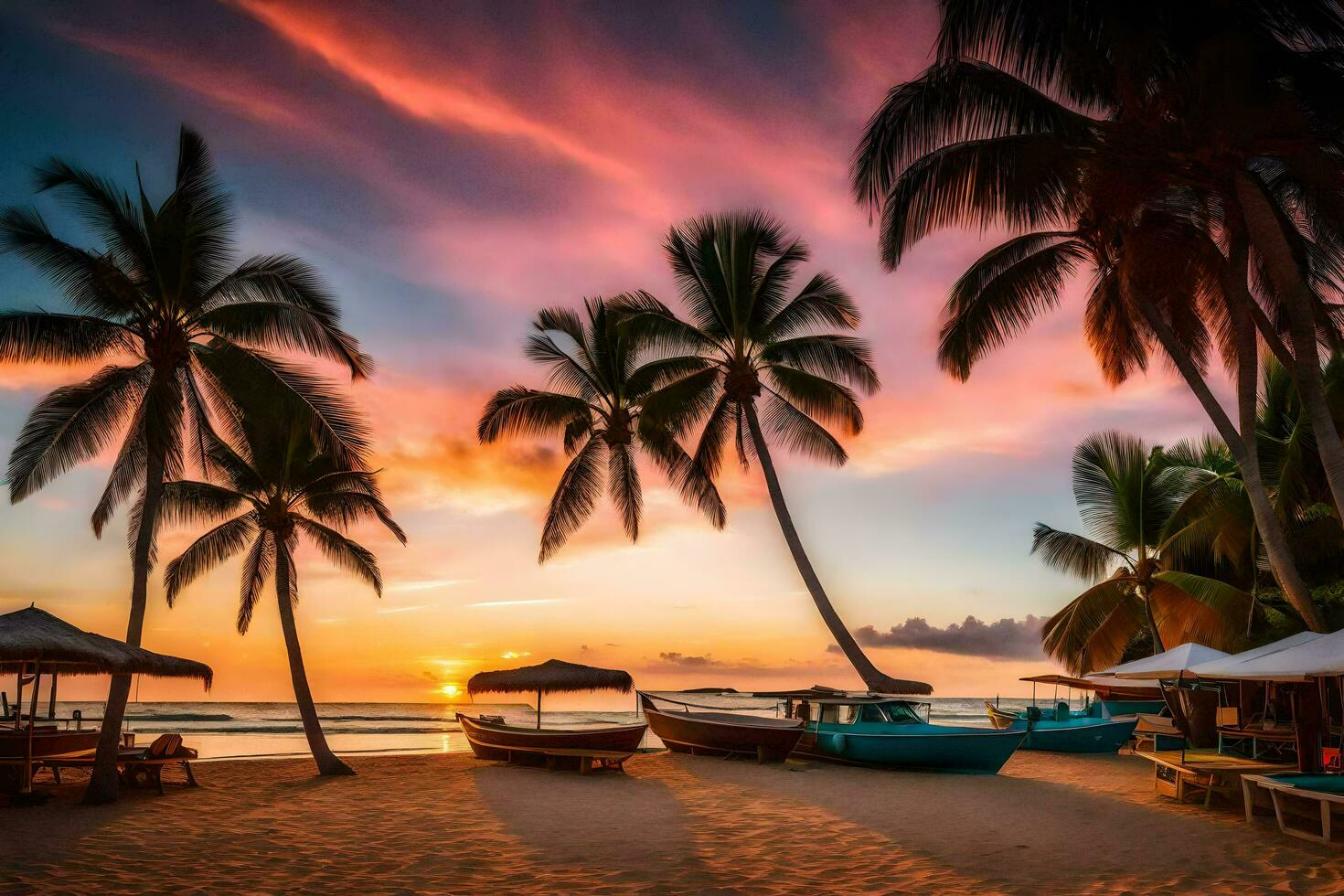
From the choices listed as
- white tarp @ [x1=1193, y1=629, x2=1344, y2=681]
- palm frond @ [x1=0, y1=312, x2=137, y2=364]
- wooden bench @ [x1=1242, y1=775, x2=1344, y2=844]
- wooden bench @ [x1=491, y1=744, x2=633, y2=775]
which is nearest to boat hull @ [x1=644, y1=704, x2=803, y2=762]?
wooden bench @ [x1=491, y1=744, x2=633, y2=775]

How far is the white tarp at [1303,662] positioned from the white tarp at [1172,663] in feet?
7.70

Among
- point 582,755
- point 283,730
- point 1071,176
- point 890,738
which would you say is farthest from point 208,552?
point 283,730

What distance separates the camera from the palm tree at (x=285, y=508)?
16.1 m

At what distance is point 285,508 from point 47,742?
514cm

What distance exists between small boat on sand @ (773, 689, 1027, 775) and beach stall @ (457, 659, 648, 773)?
387cm

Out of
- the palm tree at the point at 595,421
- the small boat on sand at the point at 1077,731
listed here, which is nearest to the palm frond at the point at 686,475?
the palm tree at the point at 595,421

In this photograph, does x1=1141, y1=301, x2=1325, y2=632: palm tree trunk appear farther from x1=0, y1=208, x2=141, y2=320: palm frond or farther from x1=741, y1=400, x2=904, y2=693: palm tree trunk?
x1=0, y1=208, x2=141, y2=320: palm frond

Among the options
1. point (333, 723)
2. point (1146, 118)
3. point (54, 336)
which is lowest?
point (333, 723)

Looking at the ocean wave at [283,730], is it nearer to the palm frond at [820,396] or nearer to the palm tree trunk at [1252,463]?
the palm frond at [820,396]

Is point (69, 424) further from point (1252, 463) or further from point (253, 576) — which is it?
point (1252, 463)

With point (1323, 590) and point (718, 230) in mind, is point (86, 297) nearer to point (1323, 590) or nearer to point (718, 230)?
point (718, 230)

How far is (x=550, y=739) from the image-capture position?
17.2 metres

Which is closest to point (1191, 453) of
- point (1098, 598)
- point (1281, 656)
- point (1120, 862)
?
point (1098, 598)

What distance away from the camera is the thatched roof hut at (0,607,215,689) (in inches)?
451
